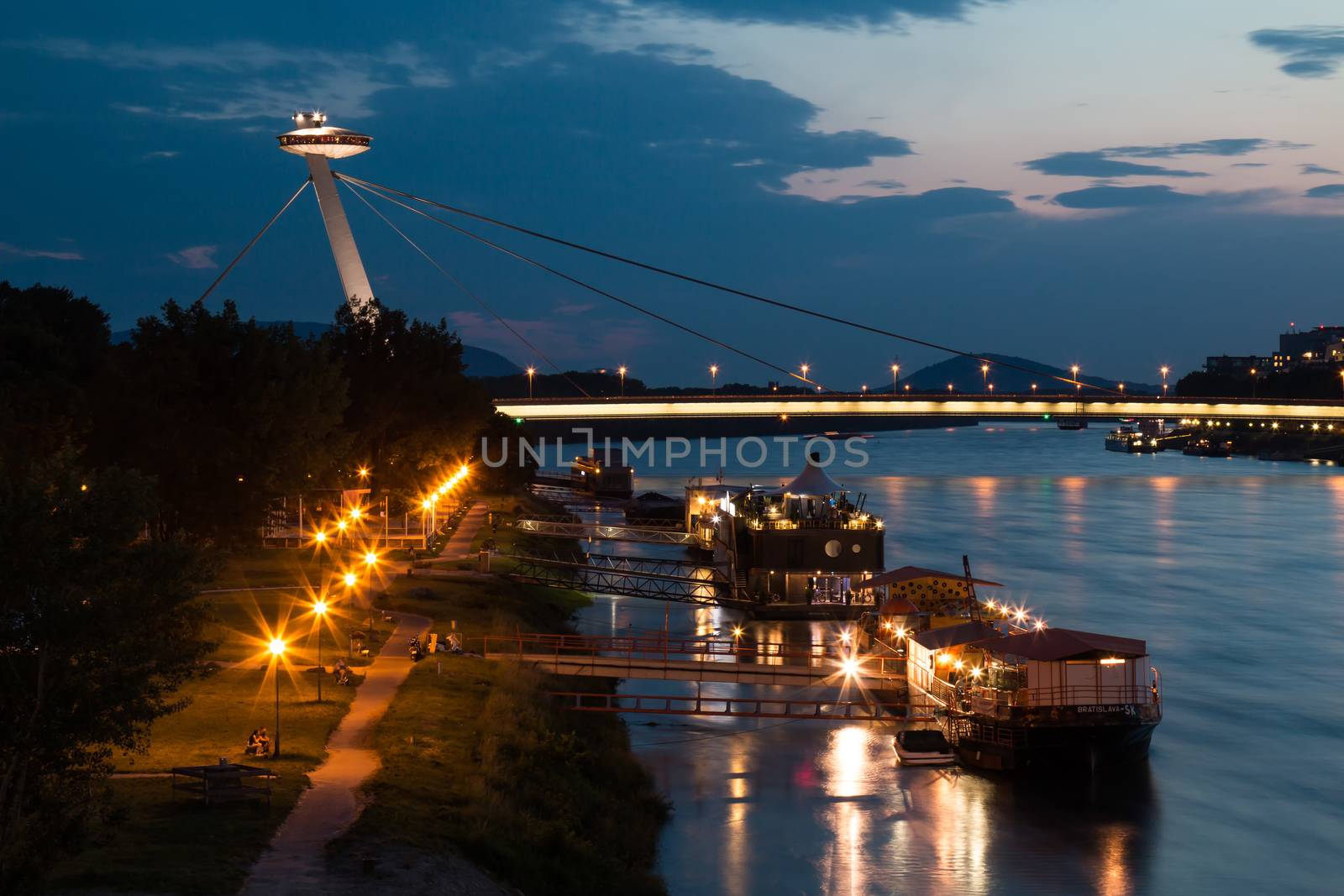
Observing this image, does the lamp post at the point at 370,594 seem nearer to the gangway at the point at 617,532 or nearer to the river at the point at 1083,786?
the river at the point at 1083,786

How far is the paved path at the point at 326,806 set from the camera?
14.1 m

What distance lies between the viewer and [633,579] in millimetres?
51719

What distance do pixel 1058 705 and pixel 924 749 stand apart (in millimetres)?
2817

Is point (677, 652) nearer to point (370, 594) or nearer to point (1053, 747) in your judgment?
point (1053, 747)

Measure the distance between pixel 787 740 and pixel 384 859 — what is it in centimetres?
1512

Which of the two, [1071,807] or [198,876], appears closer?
[198,876]

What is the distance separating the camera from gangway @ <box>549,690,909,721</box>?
27984 millimetres

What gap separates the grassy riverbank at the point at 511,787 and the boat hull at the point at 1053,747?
7115mm

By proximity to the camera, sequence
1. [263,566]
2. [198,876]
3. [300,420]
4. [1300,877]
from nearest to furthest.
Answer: [198,876], [1300,877], [300,420], [263,566]

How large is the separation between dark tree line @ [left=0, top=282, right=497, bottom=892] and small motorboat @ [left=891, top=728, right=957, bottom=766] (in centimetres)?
1394

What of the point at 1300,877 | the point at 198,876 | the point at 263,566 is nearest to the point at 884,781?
the point at 1300,877

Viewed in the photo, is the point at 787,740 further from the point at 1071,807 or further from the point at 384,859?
the point at 384,859

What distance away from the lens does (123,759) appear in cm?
1805

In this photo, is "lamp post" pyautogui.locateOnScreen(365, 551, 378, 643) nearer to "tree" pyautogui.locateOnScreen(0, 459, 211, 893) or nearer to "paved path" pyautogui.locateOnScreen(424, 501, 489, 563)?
"paved path" pyautogui.locateOnScreen(424, 501, 489, 563)
